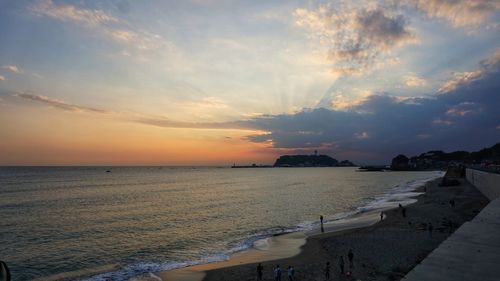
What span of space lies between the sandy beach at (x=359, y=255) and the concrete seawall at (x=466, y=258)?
196 inches

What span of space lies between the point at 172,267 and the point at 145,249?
6.90 meters

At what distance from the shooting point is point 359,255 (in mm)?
28500

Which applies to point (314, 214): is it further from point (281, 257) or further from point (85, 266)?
point (85, 266)

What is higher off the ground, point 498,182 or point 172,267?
point 498,182

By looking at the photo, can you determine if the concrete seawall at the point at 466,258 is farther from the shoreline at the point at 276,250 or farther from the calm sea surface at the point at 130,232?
the calm sea surface at the point at 130,232

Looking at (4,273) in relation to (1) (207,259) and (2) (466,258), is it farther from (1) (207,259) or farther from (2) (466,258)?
(1) (207,259)

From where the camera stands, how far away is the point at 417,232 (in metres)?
34.9

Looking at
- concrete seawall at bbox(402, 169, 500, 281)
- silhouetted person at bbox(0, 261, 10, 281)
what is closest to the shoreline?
concrete seawall at bbox(402, 169, 500, 281)

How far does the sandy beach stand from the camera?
2403cm

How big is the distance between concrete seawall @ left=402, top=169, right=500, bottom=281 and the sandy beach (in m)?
4.97

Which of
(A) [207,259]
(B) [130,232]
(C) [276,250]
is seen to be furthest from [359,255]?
(B) [130,232]

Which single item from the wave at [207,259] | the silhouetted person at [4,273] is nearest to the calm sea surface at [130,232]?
the wave at [207,259]

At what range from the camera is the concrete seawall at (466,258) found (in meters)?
13.4

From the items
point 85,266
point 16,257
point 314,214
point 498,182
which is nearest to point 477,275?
point 85,266
